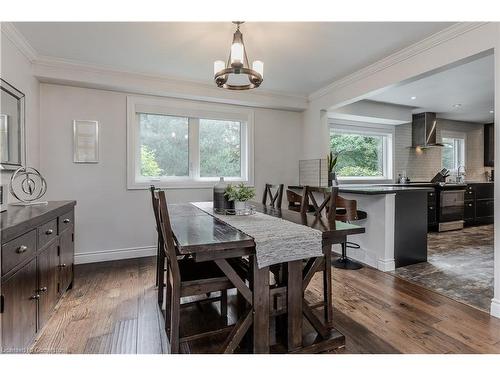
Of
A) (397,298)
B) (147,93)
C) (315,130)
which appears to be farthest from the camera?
(315,130)

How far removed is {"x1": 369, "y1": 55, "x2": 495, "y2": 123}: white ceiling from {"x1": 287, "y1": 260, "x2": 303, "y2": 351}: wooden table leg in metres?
2.65

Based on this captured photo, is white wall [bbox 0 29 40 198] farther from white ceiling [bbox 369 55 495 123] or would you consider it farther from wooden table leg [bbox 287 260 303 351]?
white ceiling [bbox 369 55 495 123]

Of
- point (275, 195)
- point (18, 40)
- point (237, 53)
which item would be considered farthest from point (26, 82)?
point (275, 195)

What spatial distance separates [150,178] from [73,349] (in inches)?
93.7

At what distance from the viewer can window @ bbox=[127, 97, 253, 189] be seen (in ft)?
12.2

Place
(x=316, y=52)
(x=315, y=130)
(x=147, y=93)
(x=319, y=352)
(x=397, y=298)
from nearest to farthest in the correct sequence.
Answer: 1. (x=319, y=352)
2. (x=397, y=298)
3. (x=316, y=52)
4. (x=147, y=93)
5. (x=315, y=130)

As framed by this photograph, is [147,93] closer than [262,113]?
Yes

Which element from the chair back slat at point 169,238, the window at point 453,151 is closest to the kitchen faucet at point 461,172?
the window at point 453,151

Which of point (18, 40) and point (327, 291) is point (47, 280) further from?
point (18, 40)

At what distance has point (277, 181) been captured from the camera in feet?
14.8

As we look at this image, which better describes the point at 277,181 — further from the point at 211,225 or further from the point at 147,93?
the point at 211,225

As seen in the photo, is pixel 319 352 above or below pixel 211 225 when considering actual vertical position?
below

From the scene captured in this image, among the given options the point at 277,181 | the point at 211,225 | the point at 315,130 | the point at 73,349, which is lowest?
the point at 73,349

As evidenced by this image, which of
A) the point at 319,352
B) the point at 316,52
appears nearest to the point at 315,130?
the point at 316,52
